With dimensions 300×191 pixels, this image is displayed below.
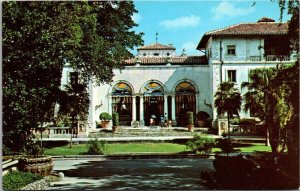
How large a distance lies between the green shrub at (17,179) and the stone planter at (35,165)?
0.50 meters

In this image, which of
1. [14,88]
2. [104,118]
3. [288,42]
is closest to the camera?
[14,88]

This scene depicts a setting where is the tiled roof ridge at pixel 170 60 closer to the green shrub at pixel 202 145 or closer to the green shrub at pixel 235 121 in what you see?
the green shrub at pixel 235 121

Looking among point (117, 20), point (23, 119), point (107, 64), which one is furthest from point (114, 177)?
point (117, 20)

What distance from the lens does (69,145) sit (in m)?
23.0

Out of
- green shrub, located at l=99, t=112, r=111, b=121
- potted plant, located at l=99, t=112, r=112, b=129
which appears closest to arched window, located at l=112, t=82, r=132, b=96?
green shrub, located at l=99, t=112, r=111, b=121

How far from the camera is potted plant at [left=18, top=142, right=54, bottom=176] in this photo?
12.9 meters

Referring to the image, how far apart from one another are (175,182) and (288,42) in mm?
5694

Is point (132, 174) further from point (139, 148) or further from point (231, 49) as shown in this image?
point (231, 49)

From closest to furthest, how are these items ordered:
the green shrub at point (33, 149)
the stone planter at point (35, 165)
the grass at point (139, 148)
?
1. the stone planter at point (35, 165)
2. the green shrub at point (33, 149)
3. the grass at point (139, 148)

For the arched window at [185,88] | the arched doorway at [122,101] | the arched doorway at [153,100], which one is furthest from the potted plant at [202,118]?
the arched doorway at [122,101]

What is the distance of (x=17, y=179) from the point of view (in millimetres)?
11180

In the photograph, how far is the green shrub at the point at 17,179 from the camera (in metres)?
10.5

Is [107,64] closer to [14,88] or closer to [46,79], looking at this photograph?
[46,79]

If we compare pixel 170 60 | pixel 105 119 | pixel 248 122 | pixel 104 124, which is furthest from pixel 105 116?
pixel 248 122
